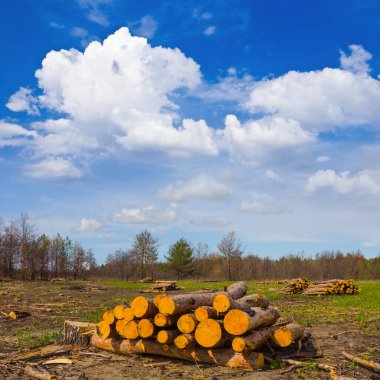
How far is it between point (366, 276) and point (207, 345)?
230 ft

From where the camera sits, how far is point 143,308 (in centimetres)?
941

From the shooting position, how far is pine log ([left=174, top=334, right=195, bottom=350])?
29.0 ft

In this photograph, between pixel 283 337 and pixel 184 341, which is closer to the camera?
pixel 184 341

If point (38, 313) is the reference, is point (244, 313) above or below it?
above

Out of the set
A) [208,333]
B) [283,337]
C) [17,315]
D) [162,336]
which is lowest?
[17,315]

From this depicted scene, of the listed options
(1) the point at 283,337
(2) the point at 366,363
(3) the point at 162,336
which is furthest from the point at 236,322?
(2) the point at 366,363

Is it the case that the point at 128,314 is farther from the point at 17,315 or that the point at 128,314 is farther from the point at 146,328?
the point at 17,315

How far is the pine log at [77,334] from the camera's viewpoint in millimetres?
10609

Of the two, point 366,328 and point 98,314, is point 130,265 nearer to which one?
point 98,314

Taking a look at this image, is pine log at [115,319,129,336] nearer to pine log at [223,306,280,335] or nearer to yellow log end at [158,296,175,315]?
yellow log end at [158,296,175,315]

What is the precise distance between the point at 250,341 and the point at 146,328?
91.4 inches

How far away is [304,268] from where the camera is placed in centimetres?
7488

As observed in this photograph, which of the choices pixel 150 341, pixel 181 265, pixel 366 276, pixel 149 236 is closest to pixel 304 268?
pixel 366 276

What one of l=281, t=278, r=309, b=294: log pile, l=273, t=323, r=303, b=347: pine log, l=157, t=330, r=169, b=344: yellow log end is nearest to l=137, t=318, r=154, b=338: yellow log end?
l=157, t=330, r=169, b=344: yellow log end
